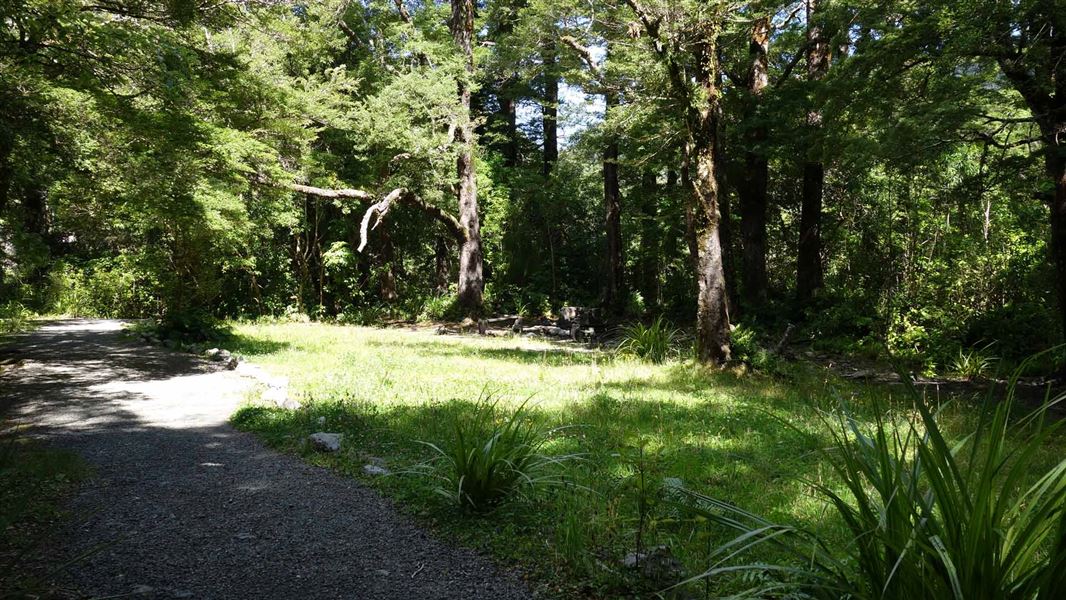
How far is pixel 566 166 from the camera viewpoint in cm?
2206

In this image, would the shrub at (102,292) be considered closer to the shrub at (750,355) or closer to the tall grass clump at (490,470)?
the shrub at (750,355)

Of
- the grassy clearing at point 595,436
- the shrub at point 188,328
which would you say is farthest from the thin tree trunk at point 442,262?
the grassy clearing at point 595,436

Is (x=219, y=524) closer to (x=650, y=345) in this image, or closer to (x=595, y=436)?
(x=595, y=436)

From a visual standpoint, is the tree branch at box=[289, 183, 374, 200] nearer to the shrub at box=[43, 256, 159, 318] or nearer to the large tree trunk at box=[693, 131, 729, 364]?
the shrub at box=[43, 256, 159, 318]

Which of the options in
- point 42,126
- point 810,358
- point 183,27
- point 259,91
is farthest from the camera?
point 810,358

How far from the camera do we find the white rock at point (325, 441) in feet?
17.0

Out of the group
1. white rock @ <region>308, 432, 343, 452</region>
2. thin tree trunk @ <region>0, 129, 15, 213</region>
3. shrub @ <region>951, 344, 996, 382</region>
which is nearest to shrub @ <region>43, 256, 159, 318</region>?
thin tree trunk @ <region>0, 129, 15, 213</region>

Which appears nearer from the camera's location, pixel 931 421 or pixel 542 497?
pixel 931 421

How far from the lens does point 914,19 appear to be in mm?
8453

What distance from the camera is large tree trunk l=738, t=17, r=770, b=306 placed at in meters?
14.6

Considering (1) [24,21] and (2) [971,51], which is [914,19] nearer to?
(2) [971,51]

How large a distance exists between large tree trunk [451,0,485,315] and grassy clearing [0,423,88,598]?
1433 cm

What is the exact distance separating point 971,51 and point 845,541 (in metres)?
6.93

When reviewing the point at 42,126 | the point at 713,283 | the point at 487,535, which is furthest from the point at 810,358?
the point at 42,126
